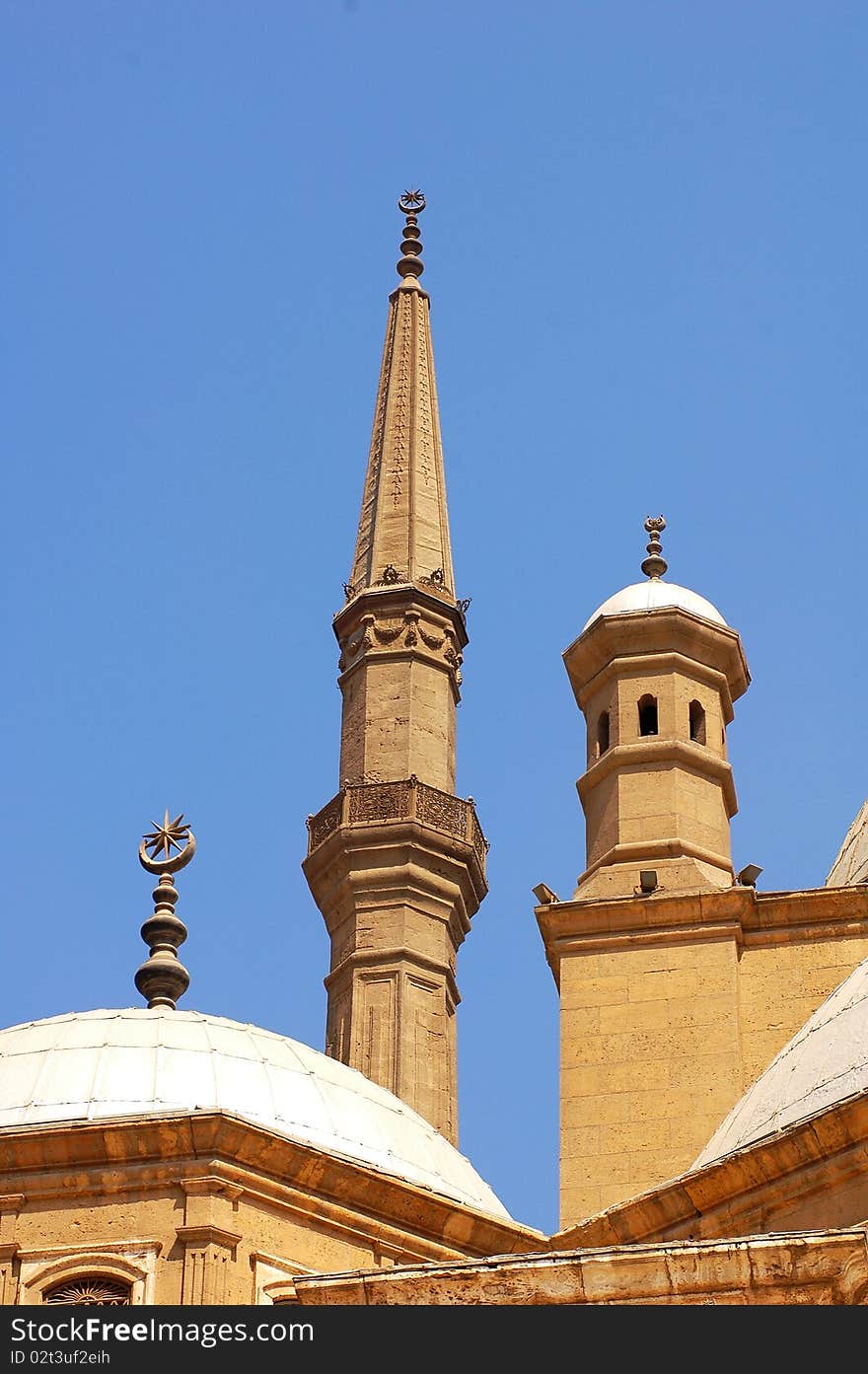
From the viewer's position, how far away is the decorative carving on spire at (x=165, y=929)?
19.3m

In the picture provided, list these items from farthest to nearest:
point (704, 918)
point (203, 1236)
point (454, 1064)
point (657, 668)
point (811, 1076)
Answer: point (454, 1064)
point (657, 668)
point (704, 918)
point (203, 1236)
point (811, 1076)

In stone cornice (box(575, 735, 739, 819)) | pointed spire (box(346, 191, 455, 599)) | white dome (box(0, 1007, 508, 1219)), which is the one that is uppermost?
pointed spire (box(346, 191, 455, 599))

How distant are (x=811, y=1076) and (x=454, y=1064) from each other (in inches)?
550

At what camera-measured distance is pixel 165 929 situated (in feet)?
65.1

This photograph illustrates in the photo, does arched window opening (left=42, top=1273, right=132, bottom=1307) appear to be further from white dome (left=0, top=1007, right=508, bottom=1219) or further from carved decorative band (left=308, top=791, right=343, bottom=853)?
carved decorative band (left=308, top=791, right=343, bottom=853)

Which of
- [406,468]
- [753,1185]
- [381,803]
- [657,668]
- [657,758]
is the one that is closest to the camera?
[753,1185]

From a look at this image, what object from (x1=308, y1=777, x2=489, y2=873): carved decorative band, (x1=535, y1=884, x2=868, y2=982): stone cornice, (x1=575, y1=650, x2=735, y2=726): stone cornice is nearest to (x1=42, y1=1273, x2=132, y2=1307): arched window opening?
(x1=535, y1=884, x2=868, y2=982): stone cornice

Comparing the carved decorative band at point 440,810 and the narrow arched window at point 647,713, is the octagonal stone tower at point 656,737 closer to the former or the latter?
the narrow arched window at point 647,713

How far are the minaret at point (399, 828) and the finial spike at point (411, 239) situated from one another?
175 inches

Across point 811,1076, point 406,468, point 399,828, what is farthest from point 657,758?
point 406,468

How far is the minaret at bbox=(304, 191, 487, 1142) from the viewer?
29062 mm

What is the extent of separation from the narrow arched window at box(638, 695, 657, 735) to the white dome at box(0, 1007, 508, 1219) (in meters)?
5.45

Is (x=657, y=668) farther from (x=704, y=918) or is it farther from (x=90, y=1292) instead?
(x=90, y=1292)

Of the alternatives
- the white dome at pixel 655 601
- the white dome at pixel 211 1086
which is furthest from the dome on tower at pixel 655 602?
the white dome at pixel 211 1086
